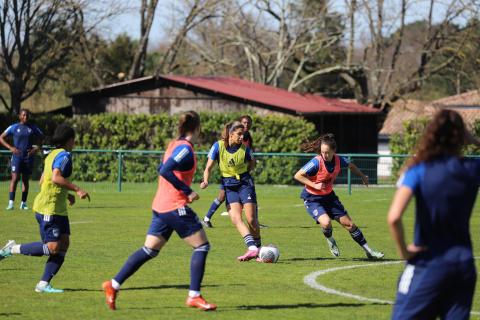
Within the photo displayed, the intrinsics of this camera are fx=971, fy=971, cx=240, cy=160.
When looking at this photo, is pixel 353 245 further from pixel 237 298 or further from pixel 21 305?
pixel 21 305

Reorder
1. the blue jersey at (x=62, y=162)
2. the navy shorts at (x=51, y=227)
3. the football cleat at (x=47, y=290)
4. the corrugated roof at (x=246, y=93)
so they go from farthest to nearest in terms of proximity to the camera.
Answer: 1. the corrugated roof at (x=246, y=93)
2. the football cleat at (x=47, y=290)
3. the navy shorts at (x=51, y=227)
4. the blue jersey at (x=62, y=162)

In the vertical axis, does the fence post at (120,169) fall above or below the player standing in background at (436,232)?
below

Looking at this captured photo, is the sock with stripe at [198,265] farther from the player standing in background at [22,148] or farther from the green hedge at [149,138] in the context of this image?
the green hedge at [149,138]

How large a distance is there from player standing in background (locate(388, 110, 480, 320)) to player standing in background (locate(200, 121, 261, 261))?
696 cm

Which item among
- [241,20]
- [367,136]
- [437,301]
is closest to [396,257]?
[437,301]

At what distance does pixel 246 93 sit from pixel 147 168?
854cm

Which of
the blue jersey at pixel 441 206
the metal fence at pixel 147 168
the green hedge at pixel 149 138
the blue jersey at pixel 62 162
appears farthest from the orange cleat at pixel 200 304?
the green hedge at pixel 149 138

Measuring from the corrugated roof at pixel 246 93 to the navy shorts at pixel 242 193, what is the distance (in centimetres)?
2052

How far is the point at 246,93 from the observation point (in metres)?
36.6

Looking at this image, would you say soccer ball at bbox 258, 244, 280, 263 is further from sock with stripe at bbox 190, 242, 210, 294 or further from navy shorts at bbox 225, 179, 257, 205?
sock with stripe at bbox 190, 242, 210, 294

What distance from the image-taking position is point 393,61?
4547 centimetres

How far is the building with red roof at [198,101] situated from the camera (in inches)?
1390

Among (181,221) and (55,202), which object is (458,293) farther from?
(55,202)

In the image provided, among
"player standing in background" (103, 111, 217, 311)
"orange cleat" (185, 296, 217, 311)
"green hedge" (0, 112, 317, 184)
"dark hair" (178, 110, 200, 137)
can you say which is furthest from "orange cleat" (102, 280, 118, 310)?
"green hedge" (0, 112, 317, 184)
